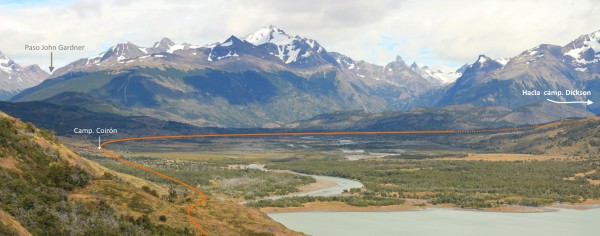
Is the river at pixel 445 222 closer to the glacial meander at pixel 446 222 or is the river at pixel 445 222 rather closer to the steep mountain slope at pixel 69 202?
the glacial meander at pixel 446 222

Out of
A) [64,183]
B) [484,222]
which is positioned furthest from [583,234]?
[64,183]

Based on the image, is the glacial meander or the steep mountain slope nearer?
the steep mountain slope

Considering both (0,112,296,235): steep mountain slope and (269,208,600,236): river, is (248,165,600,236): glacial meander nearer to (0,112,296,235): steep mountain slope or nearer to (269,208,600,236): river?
(269,208,600,236): river

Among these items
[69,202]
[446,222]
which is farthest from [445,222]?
[69,202]

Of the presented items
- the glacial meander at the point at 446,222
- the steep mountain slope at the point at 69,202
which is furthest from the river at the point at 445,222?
the steep mountain slope at the point at 69,202

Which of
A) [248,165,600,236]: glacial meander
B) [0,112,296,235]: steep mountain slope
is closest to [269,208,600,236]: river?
[248,165,600,236]: glacial meander

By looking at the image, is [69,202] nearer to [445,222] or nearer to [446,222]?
[445,222]
